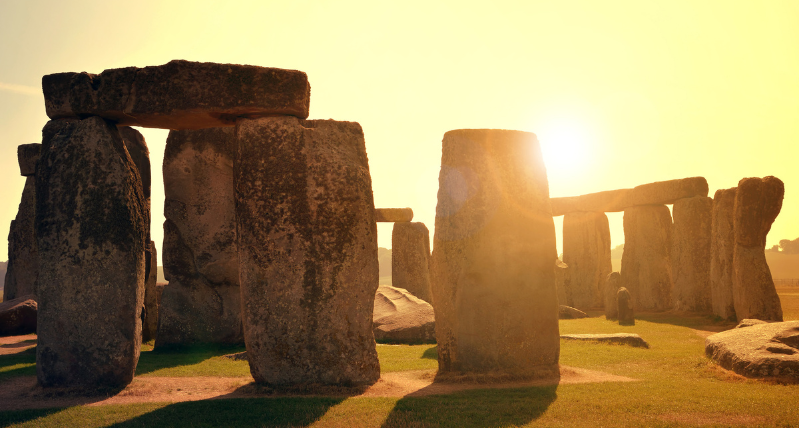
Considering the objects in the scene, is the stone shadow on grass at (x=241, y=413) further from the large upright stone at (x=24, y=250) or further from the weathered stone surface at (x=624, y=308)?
the large upright stone at (x=24, y=250)

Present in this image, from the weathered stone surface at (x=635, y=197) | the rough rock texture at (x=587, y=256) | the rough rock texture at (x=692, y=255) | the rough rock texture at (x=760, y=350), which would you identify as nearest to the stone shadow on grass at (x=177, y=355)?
the rough rock texture at (x=760, y=350)

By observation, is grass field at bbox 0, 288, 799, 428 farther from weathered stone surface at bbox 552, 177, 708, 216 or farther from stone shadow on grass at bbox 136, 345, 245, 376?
weathered stone surface at bbox 552, 177, 708, 216

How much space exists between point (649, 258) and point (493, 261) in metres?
14.7

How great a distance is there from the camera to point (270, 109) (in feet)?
24.7

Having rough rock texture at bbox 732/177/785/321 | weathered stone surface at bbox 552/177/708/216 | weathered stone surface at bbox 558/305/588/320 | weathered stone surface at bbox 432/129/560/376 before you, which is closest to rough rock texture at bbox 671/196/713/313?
weathered stone surface at bbox 552/177/708/216

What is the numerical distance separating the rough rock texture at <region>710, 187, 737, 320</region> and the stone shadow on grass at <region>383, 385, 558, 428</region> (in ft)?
32.9

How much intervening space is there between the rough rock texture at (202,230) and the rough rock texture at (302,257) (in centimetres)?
522

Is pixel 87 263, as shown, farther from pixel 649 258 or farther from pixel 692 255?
pixel 649 258

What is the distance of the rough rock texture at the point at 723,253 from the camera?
15008 mm

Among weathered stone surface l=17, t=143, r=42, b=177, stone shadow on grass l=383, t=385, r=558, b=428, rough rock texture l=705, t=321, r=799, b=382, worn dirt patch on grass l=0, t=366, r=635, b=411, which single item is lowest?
worn dirt patch on grass l=0, t=366, r=635, b=411

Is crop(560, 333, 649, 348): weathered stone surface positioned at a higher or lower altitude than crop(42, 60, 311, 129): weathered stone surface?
lower

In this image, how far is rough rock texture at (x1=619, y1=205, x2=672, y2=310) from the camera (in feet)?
66.6

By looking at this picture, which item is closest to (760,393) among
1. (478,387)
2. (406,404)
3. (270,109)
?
(478,387)

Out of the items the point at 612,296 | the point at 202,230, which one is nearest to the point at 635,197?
the point at 612,296
